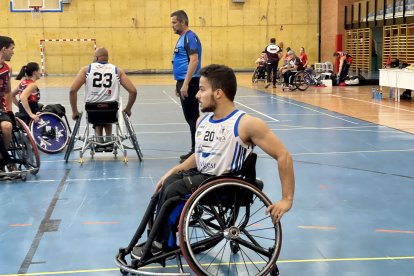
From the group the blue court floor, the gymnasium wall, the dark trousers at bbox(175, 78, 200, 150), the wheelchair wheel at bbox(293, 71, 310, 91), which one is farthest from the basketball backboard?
the dark trousers at bbox(175, 78, 200, 150)

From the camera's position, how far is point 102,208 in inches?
175

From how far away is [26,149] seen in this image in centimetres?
559

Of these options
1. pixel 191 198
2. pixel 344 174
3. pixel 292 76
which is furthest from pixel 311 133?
pixel 292 76

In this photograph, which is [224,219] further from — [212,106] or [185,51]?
[185,51]

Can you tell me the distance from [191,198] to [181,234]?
181 millimetres

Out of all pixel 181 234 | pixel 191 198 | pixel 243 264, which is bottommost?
pixel 243 264

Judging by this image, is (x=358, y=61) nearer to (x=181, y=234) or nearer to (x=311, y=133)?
(x=311, y=133)

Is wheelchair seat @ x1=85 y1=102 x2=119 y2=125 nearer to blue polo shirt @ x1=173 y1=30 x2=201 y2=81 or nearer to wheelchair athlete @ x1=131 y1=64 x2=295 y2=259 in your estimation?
blue polo shirt @ x1=173 y1=30 x2=201 y2=81

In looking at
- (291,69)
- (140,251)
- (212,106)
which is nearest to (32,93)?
(140,251)

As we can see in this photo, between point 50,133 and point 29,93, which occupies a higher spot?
point 29,93

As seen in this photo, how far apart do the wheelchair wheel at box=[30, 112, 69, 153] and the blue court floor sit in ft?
0.48

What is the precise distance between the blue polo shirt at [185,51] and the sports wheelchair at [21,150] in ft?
5.78

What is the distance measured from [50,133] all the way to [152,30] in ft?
60.9

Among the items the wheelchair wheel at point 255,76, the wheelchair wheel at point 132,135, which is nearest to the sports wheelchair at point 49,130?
the wheelchair wheel at point 132,135
